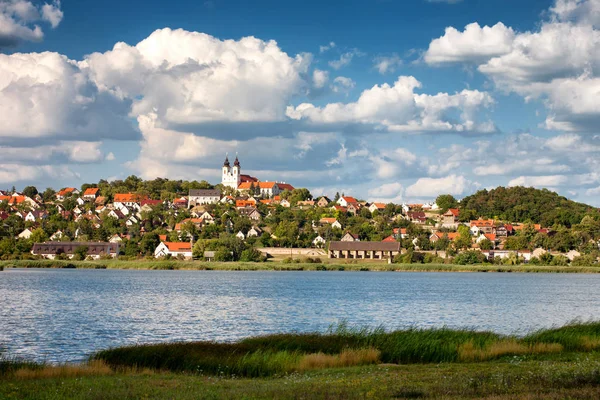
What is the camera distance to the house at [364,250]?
125 meters

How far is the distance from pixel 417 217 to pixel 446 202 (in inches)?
677

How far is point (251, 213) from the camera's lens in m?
167

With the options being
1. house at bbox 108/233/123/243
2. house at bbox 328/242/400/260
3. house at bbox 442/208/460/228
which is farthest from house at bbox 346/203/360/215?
house at bbox 108/233/123/243

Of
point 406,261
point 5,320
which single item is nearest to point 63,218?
point 406,261

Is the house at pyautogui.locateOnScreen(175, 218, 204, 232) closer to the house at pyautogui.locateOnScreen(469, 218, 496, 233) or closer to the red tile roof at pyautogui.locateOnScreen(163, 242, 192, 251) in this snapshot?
the red tile roof at pyautogui.locateOnScreen(163, 242, 192, 251)

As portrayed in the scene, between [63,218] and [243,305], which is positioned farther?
[63,218]

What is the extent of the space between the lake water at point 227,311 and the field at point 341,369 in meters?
5.92

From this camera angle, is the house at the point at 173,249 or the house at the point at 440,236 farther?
the house at the point at 440,236

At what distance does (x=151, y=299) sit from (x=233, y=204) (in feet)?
434

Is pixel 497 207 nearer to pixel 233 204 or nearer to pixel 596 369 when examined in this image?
pixel 233 204

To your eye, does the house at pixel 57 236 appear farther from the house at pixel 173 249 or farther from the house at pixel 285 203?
the house at pixel 285 203

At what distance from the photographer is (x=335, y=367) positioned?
19609 mm

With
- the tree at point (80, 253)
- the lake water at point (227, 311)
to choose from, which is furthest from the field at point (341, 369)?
the tree at point (80, 253)

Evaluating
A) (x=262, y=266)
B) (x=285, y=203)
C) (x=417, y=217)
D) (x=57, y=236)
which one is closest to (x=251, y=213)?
(x=285, y=203)
